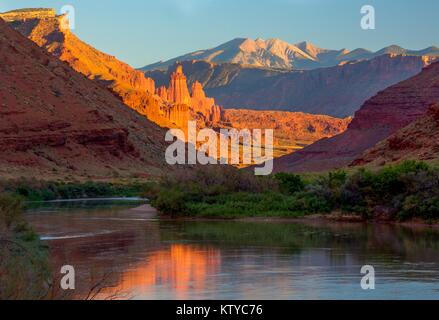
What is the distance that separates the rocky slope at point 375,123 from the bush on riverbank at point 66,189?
104ft

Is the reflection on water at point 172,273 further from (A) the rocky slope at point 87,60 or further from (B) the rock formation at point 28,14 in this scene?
(B) the rock formation at point 28,14

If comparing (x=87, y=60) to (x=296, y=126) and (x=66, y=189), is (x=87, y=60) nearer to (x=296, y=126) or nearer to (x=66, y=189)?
(x=296, y=126)

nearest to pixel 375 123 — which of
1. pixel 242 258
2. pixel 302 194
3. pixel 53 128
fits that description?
pixel 53 128

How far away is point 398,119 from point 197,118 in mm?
83376

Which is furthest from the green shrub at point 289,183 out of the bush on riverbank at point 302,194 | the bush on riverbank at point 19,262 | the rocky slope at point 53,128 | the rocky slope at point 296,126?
the rocky slope at point 296,126

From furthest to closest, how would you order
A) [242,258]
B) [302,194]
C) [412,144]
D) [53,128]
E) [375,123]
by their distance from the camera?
1. [375,123]
2. [53,128]
3. [412,144]
4. [302,194]
5. [242,258]

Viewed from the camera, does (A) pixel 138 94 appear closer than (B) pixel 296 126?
Yes

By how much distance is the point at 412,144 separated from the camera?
200 ft

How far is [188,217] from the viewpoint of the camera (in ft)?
133

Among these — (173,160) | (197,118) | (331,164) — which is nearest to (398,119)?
(331,164)

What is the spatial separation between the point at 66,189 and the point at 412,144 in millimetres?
25613

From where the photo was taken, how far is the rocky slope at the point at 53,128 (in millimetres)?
84188

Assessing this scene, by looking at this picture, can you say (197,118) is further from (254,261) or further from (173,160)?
(254,261)

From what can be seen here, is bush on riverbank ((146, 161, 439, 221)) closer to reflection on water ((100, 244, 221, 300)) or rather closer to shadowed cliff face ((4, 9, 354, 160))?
reflection on water ((100, 244, 221, 300))
